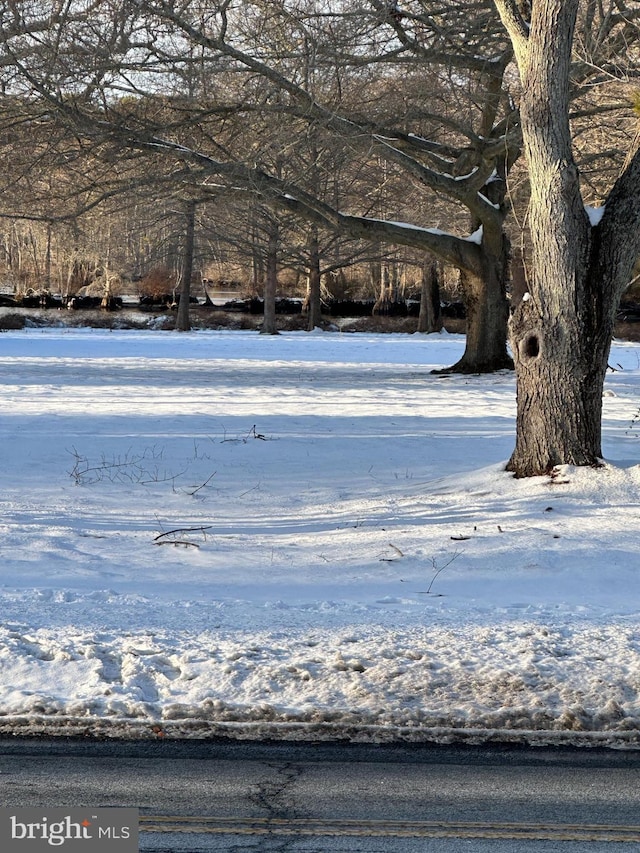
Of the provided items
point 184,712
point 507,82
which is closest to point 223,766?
point 184,712

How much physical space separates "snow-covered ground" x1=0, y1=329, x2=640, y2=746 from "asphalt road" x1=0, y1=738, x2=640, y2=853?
19 centimetres

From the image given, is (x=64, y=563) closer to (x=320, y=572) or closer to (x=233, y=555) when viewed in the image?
(x=233, y=555)

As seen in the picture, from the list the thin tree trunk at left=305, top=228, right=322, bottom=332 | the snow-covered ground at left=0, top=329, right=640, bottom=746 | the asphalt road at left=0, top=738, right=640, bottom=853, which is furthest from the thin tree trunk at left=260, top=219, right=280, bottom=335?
the asphalt road at left=0, top=738, right=640, bottom=853

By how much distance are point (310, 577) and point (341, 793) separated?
11.4 feet

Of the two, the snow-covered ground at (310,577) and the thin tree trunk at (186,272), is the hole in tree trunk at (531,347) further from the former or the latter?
the thin tree trunk at (186,272)

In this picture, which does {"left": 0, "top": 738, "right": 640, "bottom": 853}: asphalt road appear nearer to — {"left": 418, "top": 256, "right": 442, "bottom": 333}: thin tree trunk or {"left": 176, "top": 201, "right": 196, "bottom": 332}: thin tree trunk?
{"left": 176, "top": 201, "right": 196, "bottom": 332}: thin tree trunk

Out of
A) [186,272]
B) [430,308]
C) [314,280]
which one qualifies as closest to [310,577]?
[186,272]

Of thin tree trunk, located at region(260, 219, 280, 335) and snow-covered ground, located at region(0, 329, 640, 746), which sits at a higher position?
thin tree trunk, located at region(260, 219, 280, 335)

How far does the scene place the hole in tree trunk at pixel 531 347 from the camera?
952 centimetres

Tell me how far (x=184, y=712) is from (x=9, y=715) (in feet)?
2.76

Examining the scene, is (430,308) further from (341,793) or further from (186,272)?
(341,793)

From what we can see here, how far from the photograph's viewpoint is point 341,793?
162 inches

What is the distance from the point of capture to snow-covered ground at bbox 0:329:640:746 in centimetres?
490

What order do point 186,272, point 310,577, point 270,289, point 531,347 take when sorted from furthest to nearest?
point 270,289
point 186,272
point 531,347
point 310,577
